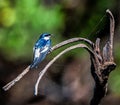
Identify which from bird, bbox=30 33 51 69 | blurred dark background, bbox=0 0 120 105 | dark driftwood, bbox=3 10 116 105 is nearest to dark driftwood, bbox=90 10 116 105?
dark driftwood, bbox=3 10 116 105

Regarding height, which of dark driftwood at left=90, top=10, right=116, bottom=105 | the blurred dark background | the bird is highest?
the blurred dark background

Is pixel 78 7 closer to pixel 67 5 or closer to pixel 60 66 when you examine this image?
pixel 67 5

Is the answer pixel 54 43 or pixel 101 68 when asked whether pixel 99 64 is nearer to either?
pixel 101 68

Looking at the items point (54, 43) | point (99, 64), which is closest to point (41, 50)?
point (99, 64)

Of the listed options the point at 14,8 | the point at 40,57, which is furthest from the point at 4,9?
the point at 40,57

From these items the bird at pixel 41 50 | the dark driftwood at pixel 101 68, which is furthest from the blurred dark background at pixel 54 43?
the dark driftwood at pixel 101 68

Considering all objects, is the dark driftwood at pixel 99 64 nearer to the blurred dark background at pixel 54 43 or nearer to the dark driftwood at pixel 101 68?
the dark driftwood at pixel 101 68

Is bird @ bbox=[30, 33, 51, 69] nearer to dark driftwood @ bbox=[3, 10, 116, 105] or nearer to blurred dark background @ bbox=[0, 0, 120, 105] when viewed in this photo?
dark driftwood @ bbox=[3, 10, 116, 105]
